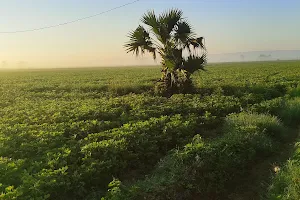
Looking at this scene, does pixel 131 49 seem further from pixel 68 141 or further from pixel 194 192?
pixel 194 192

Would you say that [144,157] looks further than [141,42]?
No

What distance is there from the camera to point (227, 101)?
13875 mm

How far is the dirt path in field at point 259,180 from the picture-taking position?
23.0ft

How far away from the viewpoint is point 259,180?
763 centimetres

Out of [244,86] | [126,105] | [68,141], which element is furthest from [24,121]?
[244,86]

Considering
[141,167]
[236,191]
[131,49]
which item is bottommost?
[236,191]

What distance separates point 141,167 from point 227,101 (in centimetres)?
728

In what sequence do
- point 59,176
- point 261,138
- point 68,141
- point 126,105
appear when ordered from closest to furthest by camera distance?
point 59,176
point 68,141
point 261,138
point 126,105

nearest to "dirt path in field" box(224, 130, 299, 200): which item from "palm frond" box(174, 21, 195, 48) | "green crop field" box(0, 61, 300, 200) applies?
"green crop field" box(0, 61, 300, 200)

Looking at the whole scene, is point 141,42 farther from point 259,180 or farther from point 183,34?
point 259,180

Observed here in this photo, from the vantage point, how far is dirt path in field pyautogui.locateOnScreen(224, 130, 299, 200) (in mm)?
7020

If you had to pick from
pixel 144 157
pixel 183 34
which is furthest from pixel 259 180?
pixel 183 34

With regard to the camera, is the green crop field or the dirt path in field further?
the dirt path in field

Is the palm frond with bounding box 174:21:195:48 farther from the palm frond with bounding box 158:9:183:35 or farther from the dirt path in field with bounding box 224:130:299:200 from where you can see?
the dirt path in field with bounding box 224:130:299:200
